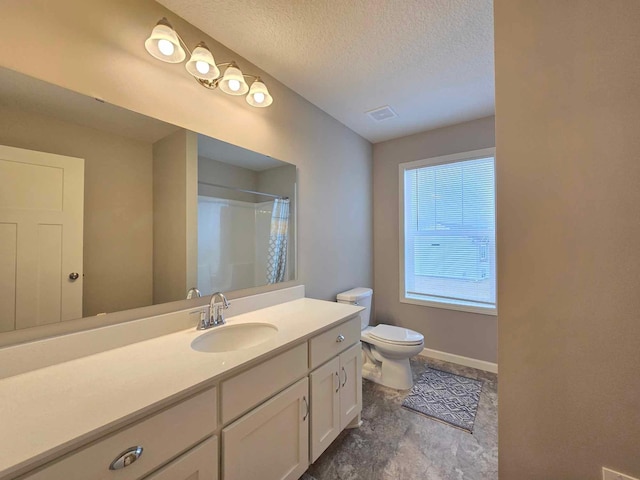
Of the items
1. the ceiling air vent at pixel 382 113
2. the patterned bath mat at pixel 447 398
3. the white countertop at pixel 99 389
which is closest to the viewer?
the white countertop at pixel 99 389

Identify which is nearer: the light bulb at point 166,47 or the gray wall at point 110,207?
the gray wall at point 110,207

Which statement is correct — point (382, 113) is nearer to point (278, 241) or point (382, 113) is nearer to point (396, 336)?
point (278, 241)

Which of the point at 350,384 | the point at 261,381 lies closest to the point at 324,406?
the point at 350,384

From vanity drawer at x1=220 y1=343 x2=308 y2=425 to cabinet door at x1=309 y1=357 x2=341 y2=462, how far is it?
0.15 m

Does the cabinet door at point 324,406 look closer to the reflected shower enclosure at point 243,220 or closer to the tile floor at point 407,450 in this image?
the tile floor at point 407,450

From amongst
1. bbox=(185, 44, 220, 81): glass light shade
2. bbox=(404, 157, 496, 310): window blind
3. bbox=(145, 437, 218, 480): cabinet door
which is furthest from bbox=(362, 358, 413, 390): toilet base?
bbox=(185, 44, 220, 81): glass light shade

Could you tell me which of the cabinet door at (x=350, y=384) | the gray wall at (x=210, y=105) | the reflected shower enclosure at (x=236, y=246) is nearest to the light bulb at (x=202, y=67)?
the gray wall at (x=210, y=105)

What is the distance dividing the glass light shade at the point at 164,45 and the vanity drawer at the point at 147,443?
4.65 ft

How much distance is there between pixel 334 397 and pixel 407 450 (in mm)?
577

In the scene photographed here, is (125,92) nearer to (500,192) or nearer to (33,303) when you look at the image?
(33,303)

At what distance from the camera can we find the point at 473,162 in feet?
8.07

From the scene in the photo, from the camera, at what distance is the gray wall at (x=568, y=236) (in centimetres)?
80

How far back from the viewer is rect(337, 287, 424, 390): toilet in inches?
78.2

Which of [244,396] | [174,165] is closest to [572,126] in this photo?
[244,396]
